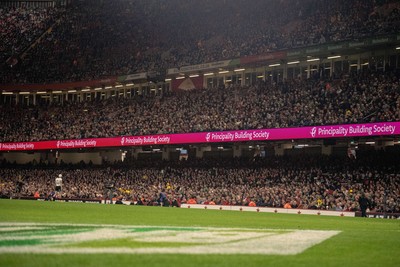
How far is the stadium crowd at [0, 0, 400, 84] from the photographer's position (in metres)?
50.5

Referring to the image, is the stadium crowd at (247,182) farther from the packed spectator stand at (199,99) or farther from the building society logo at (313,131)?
the building society logo at (313,131)

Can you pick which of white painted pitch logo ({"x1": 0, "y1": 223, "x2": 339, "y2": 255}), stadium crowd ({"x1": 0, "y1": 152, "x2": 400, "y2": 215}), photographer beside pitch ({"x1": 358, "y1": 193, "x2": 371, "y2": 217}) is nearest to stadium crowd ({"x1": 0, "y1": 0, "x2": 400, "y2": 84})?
stadium crowd ({"x1": 0, "y1": 152, "x2": 400, "y2": 215})

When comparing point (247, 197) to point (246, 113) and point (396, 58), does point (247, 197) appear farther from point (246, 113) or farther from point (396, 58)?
point (396, 58)

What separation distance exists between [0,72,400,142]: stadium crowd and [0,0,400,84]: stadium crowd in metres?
3.92

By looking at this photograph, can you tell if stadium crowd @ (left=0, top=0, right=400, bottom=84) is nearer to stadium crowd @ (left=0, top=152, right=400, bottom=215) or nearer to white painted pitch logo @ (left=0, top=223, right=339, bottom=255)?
stadium crowd @ (left=0, top=152, right=400, bottom=215)

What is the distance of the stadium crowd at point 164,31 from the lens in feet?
166

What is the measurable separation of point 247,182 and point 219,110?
30.7 ft

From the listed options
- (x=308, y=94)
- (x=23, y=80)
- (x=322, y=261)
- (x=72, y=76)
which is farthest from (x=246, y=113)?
(x=322, y=261)

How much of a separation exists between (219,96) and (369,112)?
1828 cm

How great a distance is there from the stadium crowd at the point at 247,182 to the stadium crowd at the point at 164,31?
38.5 ft

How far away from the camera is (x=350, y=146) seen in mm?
43344

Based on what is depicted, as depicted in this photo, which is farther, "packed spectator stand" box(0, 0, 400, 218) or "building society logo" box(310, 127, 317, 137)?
"building society logo" box(310, 127, 317, 137)

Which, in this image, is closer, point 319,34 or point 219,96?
point 319,34

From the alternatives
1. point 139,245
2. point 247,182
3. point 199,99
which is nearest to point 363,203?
point 247,182
